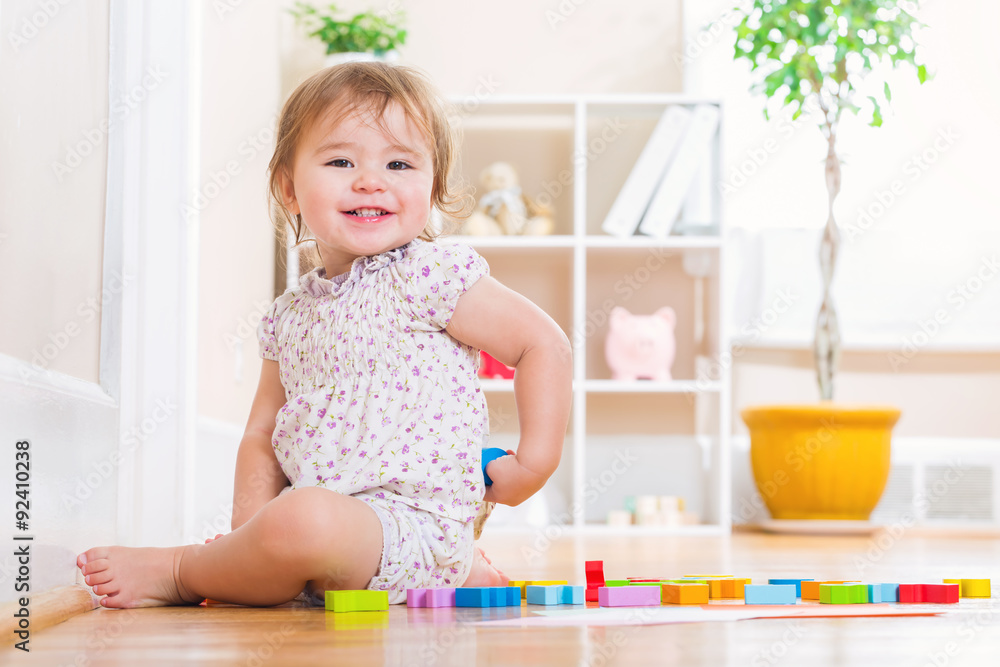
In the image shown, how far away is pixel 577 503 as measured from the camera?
8.14 feet

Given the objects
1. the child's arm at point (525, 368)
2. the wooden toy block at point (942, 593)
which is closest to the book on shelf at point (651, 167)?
the child's arm at point (525, 368)

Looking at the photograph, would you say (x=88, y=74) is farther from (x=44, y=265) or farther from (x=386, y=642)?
(x=386, y=642)

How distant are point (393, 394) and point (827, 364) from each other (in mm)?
1795

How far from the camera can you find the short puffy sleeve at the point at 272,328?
1.07 metres

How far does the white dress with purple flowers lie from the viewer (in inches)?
36.2

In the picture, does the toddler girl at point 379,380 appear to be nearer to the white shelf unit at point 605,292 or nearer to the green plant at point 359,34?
the green plant at point 359,34

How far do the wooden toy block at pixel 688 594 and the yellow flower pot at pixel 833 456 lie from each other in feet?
5.36

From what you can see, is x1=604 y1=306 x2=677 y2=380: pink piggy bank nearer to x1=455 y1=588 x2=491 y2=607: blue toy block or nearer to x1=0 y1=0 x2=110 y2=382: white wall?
x1=0 y1=0 x2=110 y2=382: white wall

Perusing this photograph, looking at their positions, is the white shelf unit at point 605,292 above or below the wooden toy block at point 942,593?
above

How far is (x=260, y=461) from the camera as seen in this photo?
1.02 meters

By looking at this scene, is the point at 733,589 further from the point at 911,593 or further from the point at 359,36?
the point at 359,36

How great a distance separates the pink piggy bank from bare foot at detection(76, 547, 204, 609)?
5.90 ft

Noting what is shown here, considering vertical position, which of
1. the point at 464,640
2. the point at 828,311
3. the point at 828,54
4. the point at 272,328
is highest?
the point at 828,54

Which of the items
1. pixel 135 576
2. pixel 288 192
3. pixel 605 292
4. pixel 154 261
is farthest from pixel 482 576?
pixel 605 292
